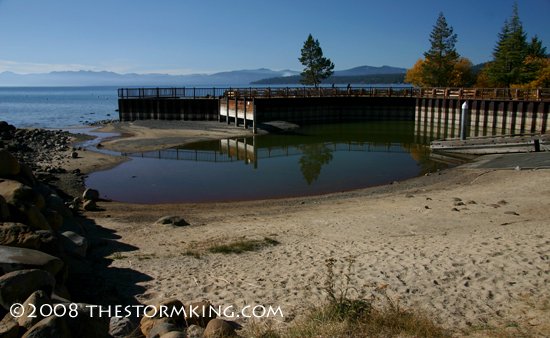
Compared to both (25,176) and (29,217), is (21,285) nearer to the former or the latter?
(29,217)

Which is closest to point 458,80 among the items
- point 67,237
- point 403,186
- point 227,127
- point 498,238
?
point 227,127

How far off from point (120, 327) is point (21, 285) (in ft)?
4.65

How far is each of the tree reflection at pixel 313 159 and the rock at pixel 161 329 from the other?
16.2 m

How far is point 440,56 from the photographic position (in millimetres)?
76875

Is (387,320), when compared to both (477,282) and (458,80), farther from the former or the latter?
(458,80)

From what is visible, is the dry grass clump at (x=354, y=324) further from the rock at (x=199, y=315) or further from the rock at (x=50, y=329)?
the rock at (x=50, y=329)

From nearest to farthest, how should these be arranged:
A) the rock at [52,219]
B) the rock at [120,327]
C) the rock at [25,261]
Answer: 1. the rock at [120,327]
2. the rock at [25,261]
3. the rock at [52,219]

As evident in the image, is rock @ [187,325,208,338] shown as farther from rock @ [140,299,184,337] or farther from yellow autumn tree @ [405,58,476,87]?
yellow autumn tree @ [405,58,476,87]

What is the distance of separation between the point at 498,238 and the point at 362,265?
149 inches

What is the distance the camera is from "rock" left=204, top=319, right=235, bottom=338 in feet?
17.2

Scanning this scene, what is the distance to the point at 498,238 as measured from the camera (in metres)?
9.53

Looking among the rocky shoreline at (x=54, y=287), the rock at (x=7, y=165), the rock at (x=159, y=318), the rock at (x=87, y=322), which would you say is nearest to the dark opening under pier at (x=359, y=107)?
the rock at (x=7, y=165)

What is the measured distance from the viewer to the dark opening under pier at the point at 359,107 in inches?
1583

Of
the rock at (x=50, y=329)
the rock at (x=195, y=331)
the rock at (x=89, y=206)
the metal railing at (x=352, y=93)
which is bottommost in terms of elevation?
the rock at (x=89, y=206)
